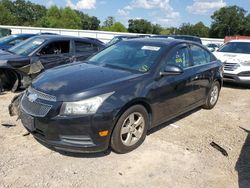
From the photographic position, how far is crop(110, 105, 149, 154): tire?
381 centimetres

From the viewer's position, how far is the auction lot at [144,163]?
11.2 feet

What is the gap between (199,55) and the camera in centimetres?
581

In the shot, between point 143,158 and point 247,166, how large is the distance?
1460mm

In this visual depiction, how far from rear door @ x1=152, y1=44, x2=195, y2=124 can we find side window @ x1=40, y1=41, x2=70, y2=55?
12.4 feet

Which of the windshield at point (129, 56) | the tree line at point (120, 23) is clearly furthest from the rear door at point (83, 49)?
the tree line at point (120, 23)

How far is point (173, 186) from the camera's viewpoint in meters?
3.38

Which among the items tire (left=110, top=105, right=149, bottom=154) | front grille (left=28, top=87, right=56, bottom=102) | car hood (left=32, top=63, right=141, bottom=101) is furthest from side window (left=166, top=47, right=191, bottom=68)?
front grille (left=28, top=87, right=56, bottom=102)

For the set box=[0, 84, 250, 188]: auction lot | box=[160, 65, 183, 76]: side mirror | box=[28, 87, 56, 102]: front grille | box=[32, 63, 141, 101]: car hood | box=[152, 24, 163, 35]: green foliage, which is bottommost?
box=[0, 84, 250, 188]: auction lot

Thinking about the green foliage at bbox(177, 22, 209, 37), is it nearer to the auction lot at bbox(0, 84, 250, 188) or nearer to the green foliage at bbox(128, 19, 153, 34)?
the green foliage at bbox(128, 19, 153, 34)

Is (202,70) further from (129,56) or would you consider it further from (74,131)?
(74,131)

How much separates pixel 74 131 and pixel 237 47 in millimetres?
8276

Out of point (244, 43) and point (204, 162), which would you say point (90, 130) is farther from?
point (244, 43)

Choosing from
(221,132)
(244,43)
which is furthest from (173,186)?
(244,43)

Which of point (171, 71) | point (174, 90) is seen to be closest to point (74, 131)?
point (171, 71)
